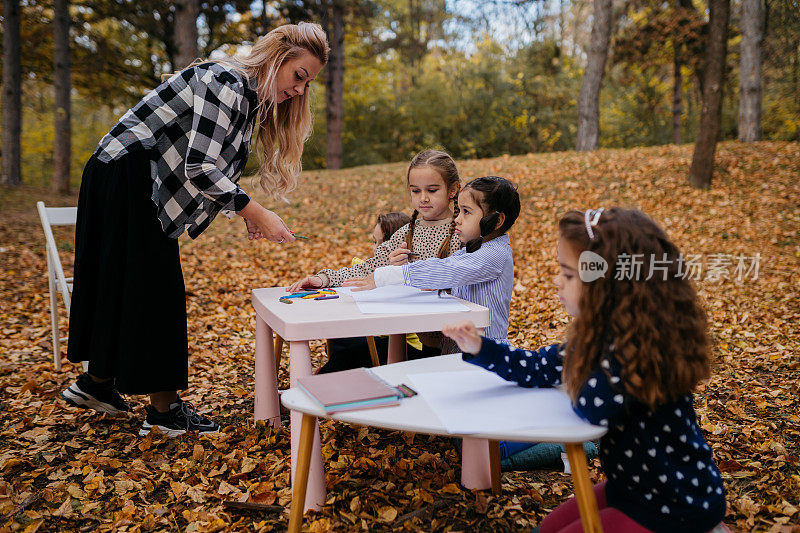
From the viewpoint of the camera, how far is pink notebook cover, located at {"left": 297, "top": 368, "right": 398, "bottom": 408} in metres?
1.62

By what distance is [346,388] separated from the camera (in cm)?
171

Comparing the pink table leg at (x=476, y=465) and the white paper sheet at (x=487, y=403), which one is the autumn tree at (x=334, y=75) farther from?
the white paper sheet at (x=487, y=403)

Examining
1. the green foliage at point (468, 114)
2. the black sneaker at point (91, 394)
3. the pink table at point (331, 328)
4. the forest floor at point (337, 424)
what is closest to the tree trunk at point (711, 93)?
the forest floor at point (337, 424)

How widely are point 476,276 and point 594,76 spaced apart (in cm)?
1092

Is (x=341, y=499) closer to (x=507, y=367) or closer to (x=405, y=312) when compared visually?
(x=405, y=312)

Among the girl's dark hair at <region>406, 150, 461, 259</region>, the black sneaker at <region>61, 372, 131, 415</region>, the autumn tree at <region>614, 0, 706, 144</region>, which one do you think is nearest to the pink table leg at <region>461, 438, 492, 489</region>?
the girl's dark hair at <region>406, 150, 461, 259</region>

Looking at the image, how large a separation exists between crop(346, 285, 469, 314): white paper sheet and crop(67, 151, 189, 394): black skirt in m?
0.92

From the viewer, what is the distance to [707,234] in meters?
7.88

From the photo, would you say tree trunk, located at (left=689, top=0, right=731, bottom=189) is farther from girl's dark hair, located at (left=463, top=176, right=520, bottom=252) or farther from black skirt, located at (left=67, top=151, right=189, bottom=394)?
black skirt, located at (left=67, top=151, right=189, bottom=394)

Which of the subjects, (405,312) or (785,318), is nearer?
(405,312)

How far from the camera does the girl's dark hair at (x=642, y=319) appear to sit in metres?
1.49

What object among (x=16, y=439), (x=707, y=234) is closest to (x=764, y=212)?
(x=707, y=234)

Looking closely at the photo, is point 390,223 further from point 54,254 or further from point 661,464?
point 661,464

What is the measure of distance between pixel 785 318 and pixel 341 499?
15.2ft
